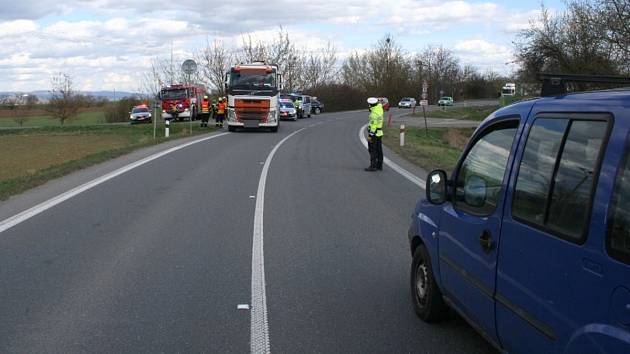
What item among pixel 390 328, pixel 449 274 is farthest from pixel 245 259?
pixel 449 274

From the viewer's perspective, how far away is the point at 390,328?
4930 mm

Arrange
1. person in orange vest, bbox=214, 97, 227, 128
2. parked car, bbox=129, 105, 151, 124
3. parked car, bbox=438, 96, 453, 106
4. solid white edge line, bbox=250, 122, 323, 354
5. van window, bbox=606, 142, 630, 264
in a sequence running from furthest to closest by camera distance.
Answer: parked car, bbox=438, 96, 453, 106, parked car, bbox=129, 105, 151, 124, person in orange vest, bbox=214, 97, 227, 128, solid white edge line, bbox=250, 122, 323, 354, van window, bbox=606, 142, 630, 264

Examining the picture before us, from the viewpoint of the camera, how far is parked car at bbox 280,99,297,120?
1865 inches

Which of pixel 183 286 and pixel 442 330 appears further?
pixel 183 286

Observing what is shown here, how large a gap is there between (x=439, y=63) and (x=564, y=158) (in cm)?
11982

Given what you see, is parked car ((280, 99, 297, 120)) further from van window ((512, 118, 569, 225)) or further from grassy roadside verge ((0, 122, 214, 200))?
van window ((512, 118, 569, 225))

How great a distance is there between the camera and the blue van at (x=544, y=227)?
2703 millimetres

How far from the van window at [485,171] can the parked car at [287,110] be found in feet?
141

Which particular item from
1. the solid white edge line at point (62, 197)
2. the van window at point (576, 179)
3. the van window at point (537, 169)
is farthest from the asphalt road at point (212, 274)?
the van window at point (576, 179)

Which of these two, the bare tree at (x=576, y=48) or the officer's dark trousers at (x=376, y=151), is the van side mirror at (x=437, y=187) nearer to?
the officer's dark trousers at (x=376, y=151)

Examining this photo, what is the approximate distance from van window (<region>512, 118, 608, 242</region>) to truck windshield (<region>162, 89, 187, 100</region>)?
43.8 m

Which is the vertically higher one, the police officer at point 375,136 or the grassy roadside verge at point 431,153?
the police officer at point 375,136

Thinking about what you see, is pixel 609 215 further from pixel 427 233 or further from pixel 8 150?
pixel 8 150

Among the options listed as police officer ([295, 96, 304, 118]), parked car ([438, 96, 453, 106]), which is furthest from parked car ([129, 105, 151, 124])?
parked car ([438, 96, 453, 106])
